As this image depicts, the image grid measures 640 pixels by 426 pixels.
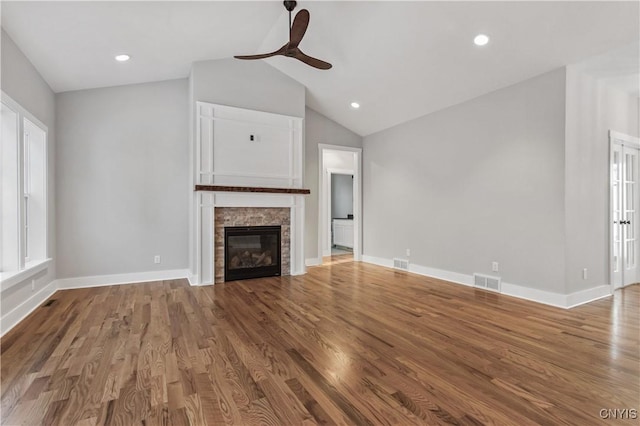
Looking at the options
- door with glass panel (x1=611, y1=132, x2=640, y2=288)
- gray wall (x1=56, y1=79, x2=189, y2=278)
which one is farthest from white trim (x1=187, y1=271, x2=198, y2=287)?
door with glass panel (x1=611, y1=132, x2=640, y2=288)

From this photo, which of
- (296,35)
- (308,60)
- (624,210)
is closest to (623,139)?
(624,210)

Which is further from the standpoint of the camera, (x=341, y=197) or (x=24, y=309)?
(x=341, y=197)

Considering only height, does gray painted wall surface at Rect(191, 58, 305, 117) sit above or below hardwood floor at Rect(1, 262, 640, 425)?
above

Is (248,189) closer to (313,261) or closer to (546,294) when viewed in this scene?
(313,261)

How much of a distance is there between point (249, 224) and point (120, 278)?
2137 millimetres

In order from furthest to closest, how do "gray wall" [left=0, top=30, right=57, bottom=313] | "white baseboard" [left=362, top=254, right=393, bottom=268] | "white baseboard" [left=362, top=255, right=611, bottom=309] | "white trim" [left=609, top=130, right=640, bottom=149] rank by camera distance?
"white baseboard" [left=362, top=254, right=393, bottom=268], "white trim" [left=609, top=130, right=640, bottom=149], "white baseboard" [left=362, top=255, right=611, bottom=309], "gray wall" [left=0, top=30, right=57, bottom=313]

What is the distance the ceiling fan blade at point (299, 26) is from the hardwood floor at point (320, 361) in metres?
2.88

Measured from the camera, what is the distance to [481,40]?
11.8ft

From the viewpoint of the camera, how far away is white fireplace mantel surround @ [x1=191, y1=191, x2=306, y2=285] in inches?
191

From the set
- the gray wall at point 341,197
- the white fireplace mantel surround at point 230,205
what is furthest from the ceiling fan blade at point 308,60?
the gray wall at point 341,197

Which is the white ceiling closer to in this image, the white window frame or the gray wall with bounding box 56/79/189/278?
the gray wall with bounding box 56/79/189/278

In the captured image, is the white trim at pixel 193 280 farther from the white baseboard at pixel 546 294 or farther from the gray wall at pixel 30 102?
the white baseboard at pixel 546 294

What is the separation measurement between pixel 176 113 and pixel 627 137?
6853mm

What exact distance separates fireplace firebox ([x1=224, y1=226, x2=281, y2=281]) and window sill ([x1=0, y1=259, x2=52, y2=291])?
225 centimetres
